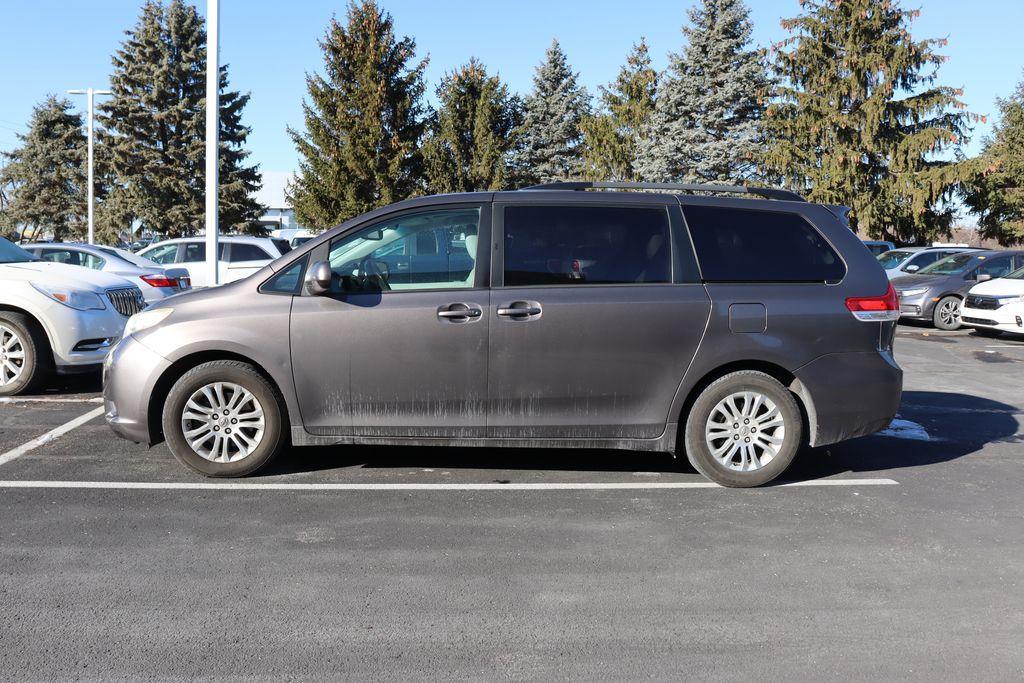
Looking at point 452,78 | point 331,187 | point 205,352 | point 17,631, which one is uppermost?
point 452,78

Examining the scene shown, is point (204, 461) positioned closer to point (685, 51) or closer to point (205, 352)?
point (205, 352)

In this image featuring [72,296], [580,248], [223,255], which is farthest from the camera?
[223,255]

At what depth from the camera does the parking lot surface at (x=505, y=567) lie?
11.4ft

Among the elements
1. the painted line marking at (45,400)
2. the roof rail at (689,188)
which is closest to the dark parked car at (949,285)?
the roof rail at (689,188)

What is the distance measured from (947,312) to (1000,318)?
2.41 meters

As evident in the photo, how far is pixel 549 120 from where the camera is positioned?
49844mm

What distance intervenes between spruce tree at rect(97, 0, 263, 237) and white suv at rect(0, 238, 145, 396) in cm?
3889

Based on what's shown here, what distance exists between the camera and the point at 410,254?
19.0 feet

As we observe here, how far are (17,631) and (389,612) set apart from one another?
1439 mm

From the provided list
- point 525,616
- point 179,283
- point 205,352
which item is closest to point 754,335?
point 525,616

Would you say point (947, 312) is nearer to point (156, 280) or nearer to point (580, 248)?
point (156, 280)

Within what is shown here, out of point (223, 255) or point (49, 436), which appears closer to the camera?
point (49, 436)

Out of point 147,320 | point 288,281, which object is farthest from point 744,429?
point 147,320

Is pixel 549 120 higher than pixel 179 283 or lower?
higher
